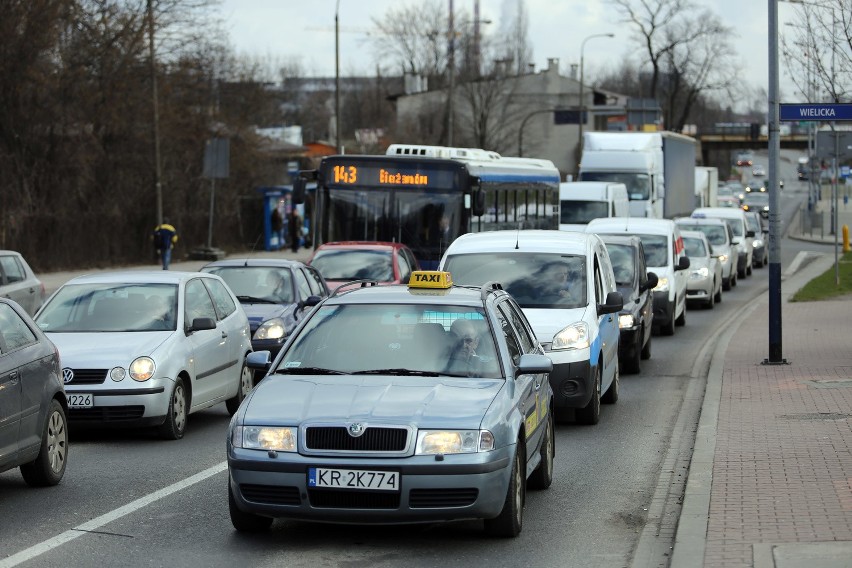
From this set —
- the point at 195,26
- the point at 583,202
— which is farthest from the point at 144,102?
the point at 583,202

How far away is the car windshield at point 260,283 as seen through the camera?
18016 millimetres

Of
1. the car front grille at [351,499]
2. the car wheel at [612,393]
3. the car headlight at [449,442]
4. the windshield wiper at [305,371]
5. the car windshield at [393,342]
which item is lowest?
the car wheel at [612,393]

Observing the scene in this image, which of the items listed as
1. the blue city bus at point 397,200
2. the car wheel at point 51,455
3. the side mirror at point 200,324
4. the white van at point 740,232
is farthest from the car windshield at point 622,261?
the white van at point 740,232

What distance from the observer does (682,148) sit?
4944 centimetres

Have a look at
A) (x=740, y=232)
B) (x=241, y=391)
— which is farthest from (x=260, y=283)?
(x=740, y=232)

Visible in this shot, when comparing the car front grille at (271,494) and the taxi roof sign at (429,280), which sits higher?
the taxi roof sign at (429,280)

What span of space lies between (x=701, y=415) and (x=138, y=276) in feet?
17.9

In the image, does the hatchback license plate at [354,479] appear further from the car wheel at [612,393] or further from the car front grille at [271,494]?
the car wheel at [612,393]

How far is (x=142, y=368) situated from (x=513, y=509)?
16.5 ft

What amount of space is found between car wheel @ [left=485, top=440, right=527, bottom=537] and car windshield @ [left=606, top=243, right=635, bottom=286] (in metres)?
11.6

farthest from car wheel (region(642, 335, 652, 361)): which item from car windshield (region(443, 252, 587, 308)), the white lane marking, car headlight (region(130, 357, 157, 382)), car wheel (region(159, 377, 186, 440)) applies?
the white lane marking

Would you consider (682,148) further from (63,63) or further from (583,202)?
(63,63)

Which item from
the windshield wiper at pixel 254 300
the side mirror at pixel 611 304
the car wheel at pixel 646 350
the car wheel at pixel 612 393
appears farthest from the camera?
the car wheel at pixel 646 350

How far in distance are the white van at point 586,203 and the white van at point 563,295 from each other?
69.3 ft
